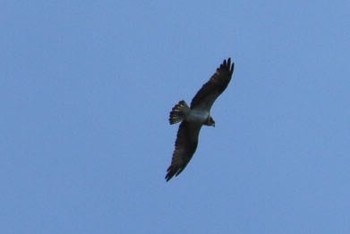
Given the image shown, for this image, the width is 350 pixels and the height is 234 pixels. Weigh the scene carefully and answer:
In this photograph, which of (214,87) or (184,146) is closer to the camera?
(214,87)

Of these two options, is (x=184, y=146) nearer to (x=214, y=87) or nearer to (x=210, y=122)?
(x=210, y=122)

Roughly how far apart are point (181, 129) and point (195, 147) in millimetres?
724

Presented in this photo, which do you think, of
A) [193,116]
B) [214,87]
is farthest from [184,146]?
[214,87]

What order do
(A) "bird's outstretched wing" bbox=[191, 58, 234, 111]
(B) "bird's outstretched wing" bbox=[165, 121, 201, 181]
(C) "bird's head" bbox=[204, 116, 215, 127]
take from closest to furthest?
(A) "bird's outstretched wing" bbox=[191, 58, 234, 111] → (B) "bird's outstretched wing" bbox=[165, 121, 201, 181] → (C) "bird's head" bbox=[204, 116, 215, 127]

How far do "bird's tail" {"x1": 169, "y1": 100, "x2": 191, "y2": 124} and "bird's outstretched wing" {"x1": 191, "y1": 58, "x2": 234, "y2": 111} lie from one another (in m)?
0.25

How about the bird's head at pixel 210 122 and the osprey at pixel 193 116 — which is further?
the bird's head at pixel 210 122

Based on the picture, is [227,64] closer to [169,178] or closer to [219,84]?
[219,84]

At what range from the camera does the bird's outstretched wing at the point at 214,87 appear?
50.8 meters

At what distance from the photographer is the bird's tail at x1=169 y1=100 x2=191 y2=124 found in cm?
5166

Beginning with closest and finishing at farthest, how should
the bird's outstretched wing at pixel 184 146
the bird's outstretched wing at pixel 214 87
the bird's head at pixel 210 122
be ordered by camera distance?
the bird's outstretched wing at pixel 214 87, the bird's outstretched wing at pixel 184 146, the bird's head at pixel 210 122

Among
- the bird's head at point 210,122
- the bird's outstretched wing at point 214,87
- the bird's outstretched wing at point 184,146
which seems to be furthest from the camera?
the bird's head at point 210,122

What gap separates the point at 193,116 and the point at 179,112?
0.45 m

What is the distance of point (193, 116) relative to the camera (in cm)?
5181

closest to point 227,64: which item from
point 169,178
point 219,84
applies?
point 219,84
